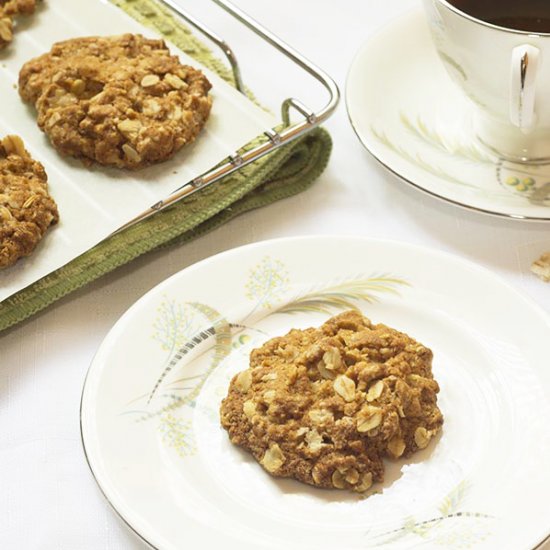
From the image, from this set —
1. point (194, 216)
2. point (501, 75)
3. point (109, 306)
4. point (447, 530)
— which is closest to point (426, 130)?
point (501, 75)

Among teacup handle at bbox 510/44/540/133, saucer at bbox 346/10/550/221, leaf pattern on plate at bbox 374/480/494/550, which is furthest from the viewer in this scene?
saucer at bbox 346/10/550/221

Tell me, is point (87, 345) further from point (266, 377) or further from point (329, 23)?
point (329, 23)

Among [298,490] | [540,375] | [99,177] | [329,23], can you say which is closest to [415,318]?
[540,375]

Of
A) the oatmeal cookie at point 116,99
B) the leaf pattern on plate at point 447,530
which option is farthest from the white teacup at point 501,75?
the leaf pattern on plate at point 447,530

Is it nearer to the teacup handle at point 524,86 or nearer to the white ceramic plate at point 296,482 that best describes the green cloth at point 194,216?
the white ceramic plate at point 296,482

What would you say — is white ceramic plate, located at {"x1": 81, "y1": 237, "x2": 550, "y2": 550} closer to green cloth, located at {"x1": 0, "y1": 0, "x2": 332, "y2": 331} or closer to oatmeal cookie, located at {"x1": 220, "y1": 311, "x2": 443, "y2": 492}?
oatmeal cookie, located at {"x1": 220, "y1": 311, "x2": 443, "y2": 492}

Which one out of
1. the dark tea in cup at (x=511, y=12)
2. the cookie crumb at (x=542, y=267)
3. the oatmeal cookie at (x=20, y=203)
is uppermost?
the dark tea in cup at (x=511, y=12)

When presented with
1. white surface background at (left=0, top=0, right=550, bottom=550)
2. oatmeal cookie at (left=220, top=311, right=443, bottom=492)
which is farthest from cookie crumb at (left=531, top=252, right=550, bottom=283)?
oatmeal cookie at (left=220, top=311, right=443, bottom=492)
